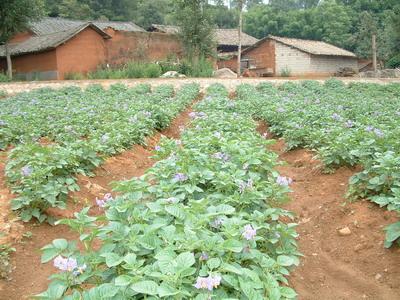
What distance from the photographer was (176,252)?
2.50 m

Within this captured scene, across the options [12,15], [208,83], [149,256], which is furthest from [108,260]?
[12,15]

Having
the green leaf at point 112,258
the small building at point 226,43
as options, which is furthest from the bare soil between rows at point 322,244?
the small building at point 226,43

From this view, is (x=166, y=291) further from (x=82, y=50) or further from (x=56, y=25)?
(x=56, y=25)

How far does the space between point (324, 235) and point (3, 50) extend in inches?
1203

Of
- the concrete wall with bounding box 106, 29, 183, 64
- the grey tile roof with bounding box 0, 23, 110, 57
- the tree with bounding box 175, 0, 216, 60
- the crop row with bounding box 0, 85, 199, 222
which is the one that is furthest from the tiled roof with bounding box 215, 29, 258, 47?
the crop row with bounding box 0, 85, 199, 222

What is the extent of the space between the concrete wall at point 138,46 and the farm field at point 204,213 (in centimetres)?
2118

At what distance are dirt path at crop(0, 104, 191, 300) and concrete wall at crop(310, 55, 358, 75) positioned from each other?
97.2 ft

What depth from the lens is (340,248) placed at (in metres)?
4.23

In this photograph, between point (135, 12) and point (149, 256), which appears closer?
point (149, 256)

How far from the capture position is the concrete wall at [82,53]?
26.3m

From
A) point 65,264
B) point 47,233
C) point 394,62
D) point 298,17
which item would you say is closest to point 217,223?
point 65,264

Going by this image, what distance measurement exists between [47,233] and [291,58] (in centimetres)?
3223

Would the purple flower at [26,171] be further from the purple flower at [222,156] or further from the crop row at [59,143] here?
the purple flower at [222,156]

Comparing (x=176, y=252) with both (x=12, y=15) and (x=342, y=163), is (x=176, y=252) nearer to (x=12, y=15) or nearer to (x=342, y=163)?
(x=342, y=163)
